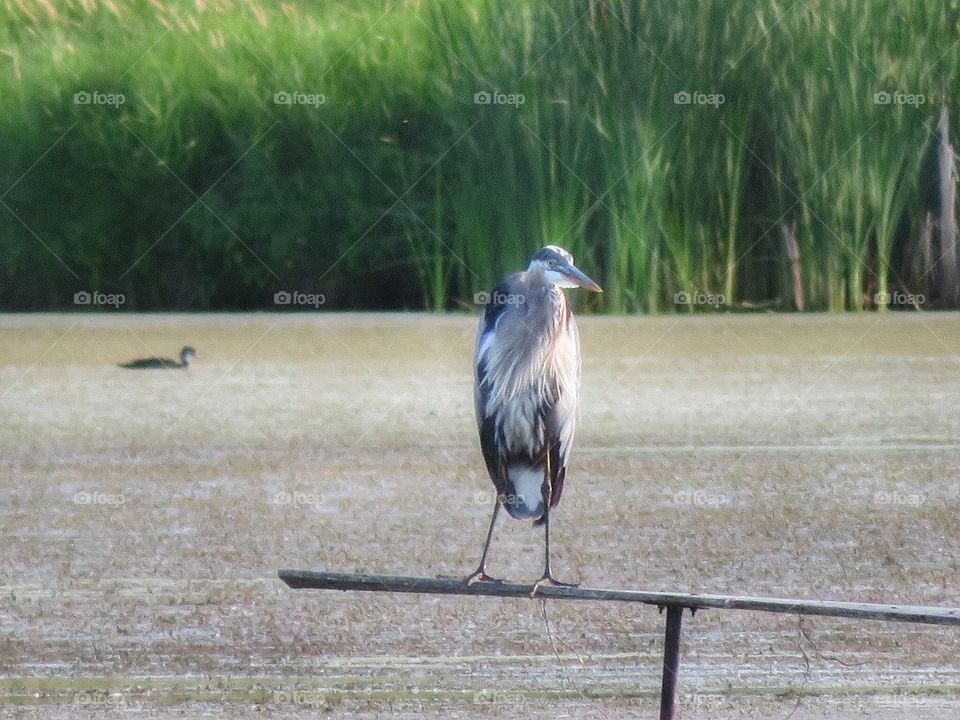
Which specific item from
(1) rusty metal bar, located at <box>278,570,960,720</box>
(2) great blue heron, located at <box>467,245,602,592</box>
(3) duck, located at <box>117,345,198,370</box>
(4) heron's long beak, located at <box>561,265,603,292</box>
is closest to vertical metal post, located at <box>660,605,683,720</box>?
(1) rusty metal bar, located at <box>278,570,960,720</box>

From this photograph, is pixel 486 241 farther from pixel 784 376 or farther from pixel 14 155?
pixel 14 155

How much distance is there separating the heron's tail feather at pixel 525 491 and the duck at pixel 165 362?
6615 mm

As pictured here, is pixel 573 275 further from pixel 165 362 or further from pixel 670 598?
pixel 165 362

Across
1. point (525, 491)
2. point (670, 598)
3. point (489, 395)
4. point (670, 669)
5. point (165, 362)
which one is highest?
point (489, 395)

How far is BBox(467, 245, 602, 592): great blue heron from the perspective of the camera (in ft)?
17.6

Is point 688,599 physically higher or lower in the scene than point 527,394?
lower

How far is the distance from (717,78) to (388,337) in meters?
2.96

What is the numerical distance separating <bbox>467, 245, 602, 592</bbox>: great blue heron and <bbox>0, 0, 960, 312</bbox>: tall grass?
20.9 ft

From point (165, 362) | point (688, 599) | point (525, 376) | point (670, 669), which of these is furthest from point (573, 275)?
point (165, 362)

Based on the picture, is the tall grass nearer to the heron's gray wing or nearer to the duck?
the duck

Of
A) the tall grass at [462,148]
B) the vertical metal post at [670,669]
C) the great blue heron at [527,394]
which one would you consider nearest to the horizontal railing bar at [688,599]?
the vertical metal post at [670,669]

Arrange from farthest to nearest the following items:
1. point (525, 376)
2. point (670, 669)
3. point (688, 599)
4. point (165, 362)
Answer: point (165, 362), point (525, 376), point (670, 669), point (688, 599)

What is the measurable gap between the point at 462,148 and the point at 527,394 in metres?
6.85

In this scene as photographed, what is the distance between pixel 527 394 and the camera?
212 inches
